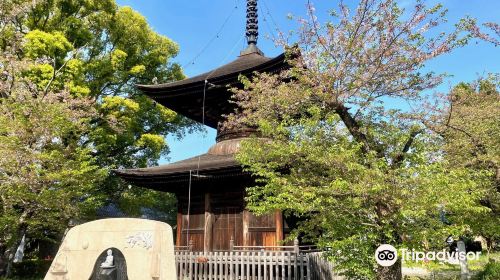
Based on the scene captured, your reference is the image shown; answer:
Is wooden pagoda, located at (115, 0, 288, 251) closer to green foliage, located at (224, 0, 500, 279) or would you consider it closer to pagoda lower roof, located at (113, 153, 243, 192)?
pagoda lower roof, located at (113, 153, 243, 192)

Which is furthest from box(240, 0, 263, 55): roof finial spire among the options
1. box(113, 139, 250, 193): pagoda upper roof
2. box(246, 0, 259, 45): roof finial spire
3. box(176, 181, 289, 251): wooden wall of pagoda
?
box(176, 181, 289, 251): wooden wall of pagoda

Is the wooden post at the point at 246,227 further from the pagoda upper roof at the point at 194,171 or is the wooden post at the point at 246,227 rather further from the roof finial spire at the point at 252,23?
the roof finial spire at the point at 252,23

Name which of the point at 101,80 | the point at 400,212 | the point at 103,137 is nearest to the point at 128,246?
the point at 400,212

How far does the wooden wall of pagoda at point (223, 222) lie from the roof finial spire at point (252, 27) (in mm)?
6436

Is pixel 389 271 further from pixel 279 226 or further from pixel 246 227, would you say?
pixel 246 227

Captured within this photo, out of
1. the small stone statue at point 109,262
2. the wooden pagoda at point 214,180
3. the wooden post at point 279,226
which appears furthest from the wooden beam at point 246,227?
the small stone statue at point 109,262

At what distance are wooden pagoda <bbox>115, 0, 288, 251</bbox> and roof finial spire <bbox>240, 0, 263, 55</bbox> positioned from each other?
5.70 feet

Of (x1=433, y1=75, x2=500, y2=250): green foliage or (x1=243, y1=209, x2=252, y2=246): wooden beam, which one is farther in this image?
(x1=243, y1=209, x2=252, y2=246): wooden beam

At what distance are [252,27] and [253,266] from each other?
35.1ft

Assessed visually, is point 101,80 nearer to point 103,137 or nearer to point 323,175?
point 103,137

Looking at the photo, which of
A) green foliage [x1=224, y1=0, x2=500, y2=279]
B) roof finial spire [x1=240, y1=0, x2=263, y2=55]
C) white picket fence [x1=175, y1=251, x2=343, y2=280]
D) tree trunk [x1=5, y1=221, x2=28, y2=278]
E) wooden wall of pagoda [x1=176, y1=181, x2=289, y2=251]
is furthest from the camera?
roof finial spire [x1=240, y1=0, x2=263, y2=55]

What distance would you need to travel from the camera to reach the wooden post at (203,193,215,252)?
40.8 feet

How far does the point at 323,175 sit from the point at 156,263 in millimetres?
3851

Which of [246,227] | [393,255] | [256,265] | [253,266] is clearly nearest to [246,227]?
[246,227]
